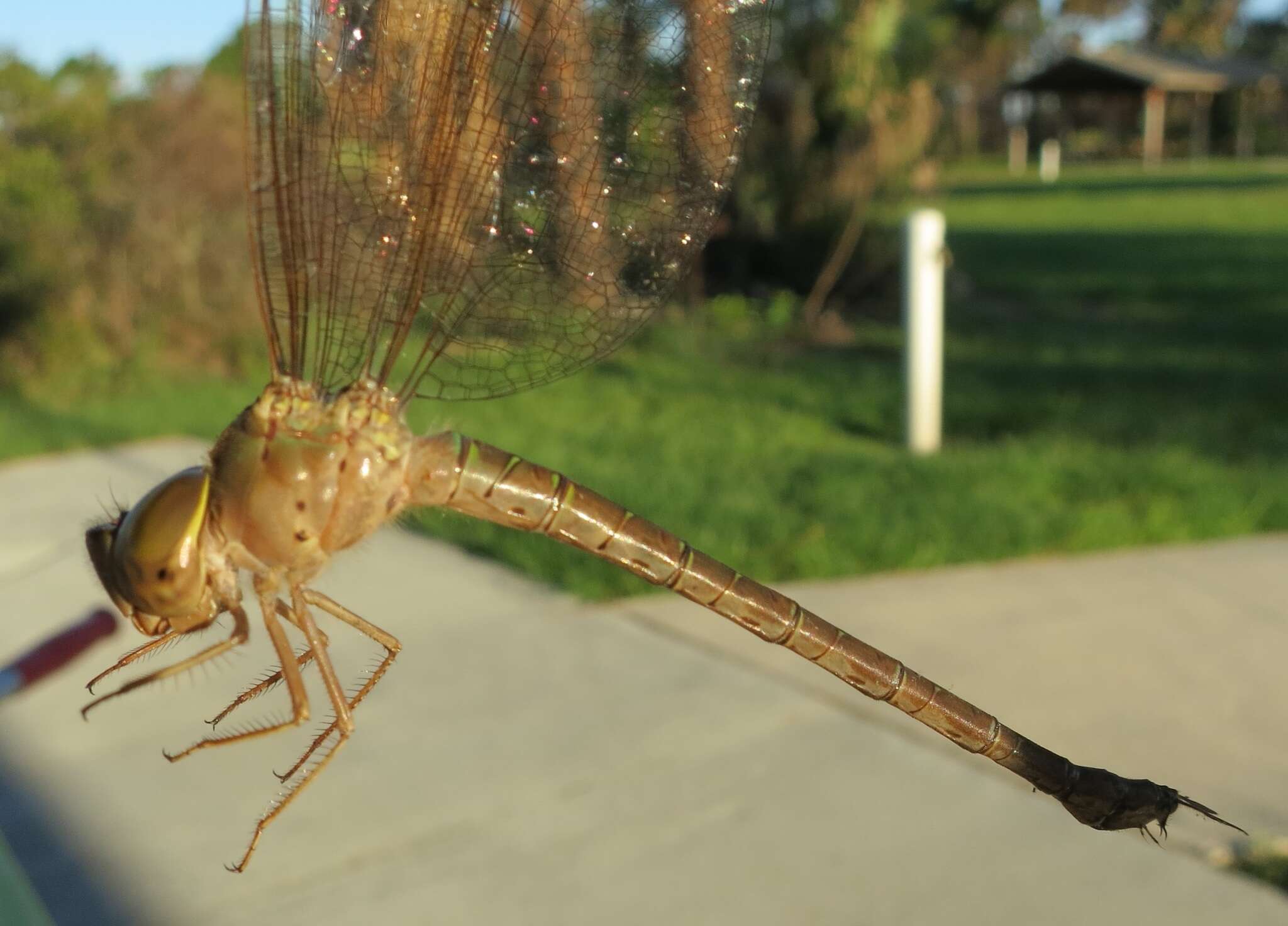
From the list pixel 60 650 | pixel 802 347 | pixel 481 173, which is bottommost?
pixel 802 347

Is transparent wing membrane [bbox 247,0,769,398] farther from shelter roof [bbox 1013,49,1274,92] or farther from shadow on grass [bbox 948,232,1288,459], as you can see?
shelter roof [bbox 1013,49,1274,92]

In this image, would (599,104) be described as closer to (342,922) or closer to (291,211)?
(291,211)

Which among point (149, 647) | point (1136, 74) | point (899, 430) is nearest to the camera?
point (149, 647)

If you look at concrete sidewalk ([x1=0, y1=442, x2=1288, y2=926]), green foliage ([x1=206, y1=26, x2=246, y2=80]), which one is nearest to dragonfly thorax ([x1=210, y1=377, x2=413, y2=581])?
concrete sidewalk ([x1=0, y1=442, x2=1288, y2=926])

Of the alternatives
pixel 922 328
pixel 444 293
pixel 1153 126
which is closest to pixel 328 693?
pixel 444 293

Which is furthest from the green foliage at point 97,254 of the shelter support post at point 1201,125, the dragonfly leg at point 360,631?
the shelter support post at point 1201,125

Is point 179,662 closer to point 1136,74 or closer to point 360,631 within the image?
point 360,631

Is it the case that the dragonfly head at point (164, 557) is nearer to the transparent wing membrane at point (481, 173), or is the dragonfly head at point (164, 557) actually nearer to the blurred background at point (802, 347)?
the transparent wing membrane at point (481, 173)
